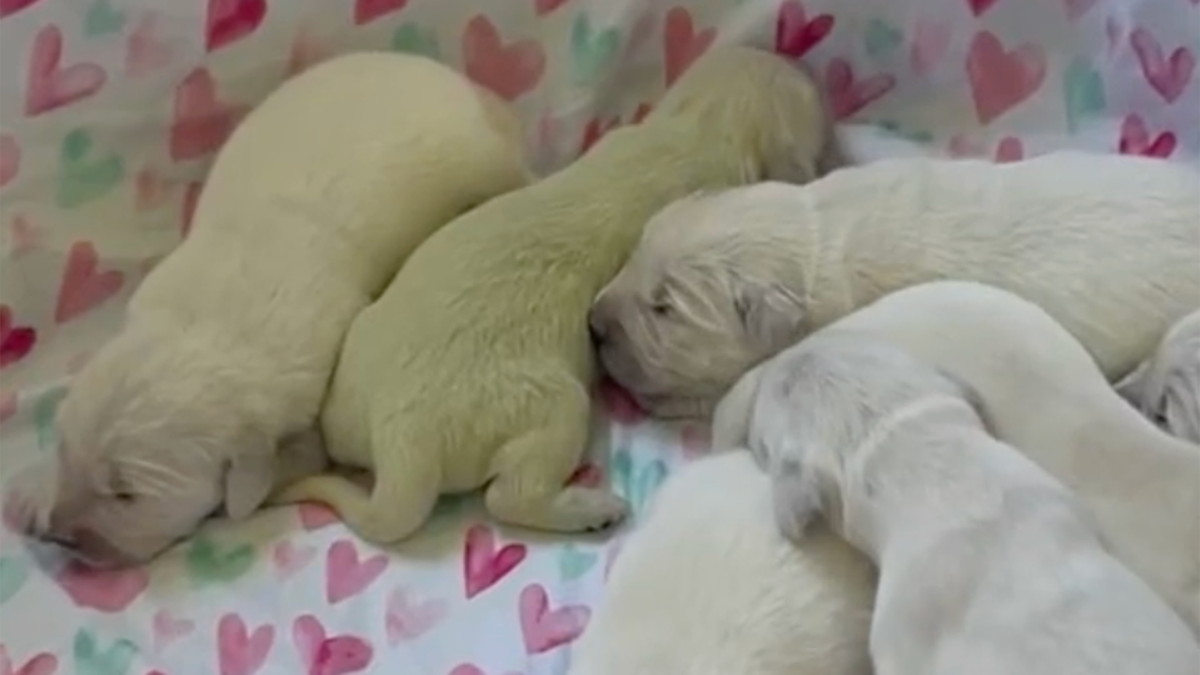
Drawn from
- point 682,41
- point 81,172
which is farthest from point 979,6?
point 81,172

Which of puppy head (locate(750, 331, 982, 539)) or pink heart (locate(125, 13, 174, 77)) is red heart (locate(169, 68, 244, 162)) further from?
puppy head (locate(750, 331, 982, 539))

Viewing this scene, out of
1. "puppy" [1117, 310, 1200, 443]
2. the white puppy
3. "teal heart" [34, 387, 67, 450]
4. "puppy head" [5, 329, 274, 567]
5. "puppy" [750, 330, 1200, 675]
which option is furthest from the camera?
Result: "teal heart" [34, 387, 67, 450]

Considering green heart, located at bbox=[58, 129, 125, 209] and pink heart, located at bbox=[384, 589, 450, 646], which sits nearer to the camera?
pink heart, located at bbox=[384, 589, 450, 646]

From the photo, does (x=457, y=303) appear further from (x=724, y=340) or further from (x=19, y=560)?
(x=19, y=560)

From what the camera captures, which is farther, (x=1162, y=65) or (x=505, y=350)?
(x=1162, y=65)

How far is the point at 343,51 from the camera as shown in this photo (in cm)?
212

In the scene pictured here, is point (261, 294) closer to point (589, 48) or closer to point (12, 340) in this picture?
point (12, 340)

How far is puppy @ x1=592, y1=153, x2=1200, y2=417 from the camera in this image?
1.84 m

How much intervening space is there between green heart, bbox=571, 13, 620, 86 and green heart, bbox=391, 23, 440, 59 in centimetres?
13

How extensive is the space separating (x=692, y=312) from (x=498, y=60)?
387 mm

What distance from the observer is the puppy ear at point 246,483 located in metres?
1.86

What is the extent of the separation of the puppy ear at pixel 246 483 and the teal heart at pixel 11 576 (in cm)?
17

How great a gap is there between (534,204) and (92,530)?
1.54 feet

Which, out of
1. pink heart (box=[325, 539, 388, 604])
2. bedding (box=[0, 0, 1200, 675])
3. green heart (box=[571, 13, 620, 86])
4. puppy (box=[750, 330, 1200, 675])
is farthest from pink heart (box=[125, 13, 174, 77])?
puppy (box=[750, 330, 1200, 675])
